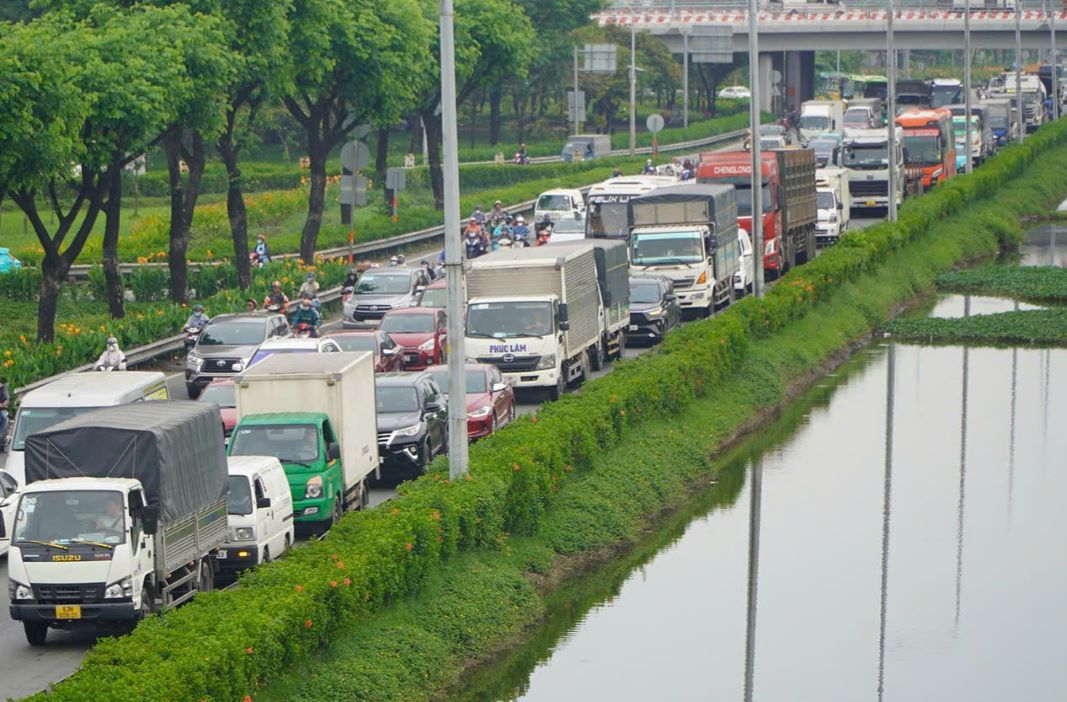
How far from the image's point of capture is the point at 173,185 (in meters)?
51.6

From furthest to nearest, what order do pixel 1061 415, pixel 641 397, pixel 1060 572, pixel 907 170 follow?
pixel 907 170 < pixel 1061 415 < pixel 641 397 < pixel 1060 572

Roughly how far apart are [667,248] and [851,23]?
2954 inches

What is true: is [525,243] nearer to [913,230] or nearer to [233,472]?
[913,230]

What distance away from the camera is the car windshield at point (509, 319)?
37.6 meters

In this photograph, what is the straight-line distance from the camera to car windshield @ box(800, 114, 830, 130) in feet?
320

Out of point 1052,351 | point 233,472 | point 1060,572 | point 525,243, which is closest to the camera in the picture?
point 233,472

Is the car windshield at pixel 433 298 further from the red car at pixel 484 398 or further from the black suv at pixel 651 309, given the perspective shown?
the red car at pixel 484 398

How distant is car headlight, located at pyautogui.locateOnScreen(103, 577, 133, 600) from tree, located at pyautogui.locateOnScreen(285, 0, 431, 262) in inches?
1387

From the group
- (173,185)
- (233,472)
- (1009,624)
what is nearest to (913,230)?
(173,185)

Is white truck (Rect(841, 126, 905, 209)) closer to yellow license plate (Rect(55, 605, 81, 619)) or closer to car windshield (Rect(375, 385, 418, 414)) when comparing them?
car windshield (Rect(375, 385, 418, 414))

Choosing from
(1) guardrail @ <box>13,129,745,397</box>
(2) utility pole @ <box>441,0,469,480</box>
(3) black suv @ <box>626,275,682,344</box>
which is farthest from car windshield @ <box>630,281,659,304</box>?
(2) utility pole @ <box>441,0,469,480</box>

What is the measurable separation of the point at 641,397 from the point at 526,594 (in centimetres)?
854

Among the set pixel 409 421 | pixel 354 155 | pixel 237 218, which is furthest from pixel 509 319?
pixel 354 155

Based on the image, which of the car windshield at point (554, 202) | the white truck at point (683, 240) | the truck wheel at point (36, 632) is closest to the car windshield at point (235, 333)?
the white truck at point (683, 240)
